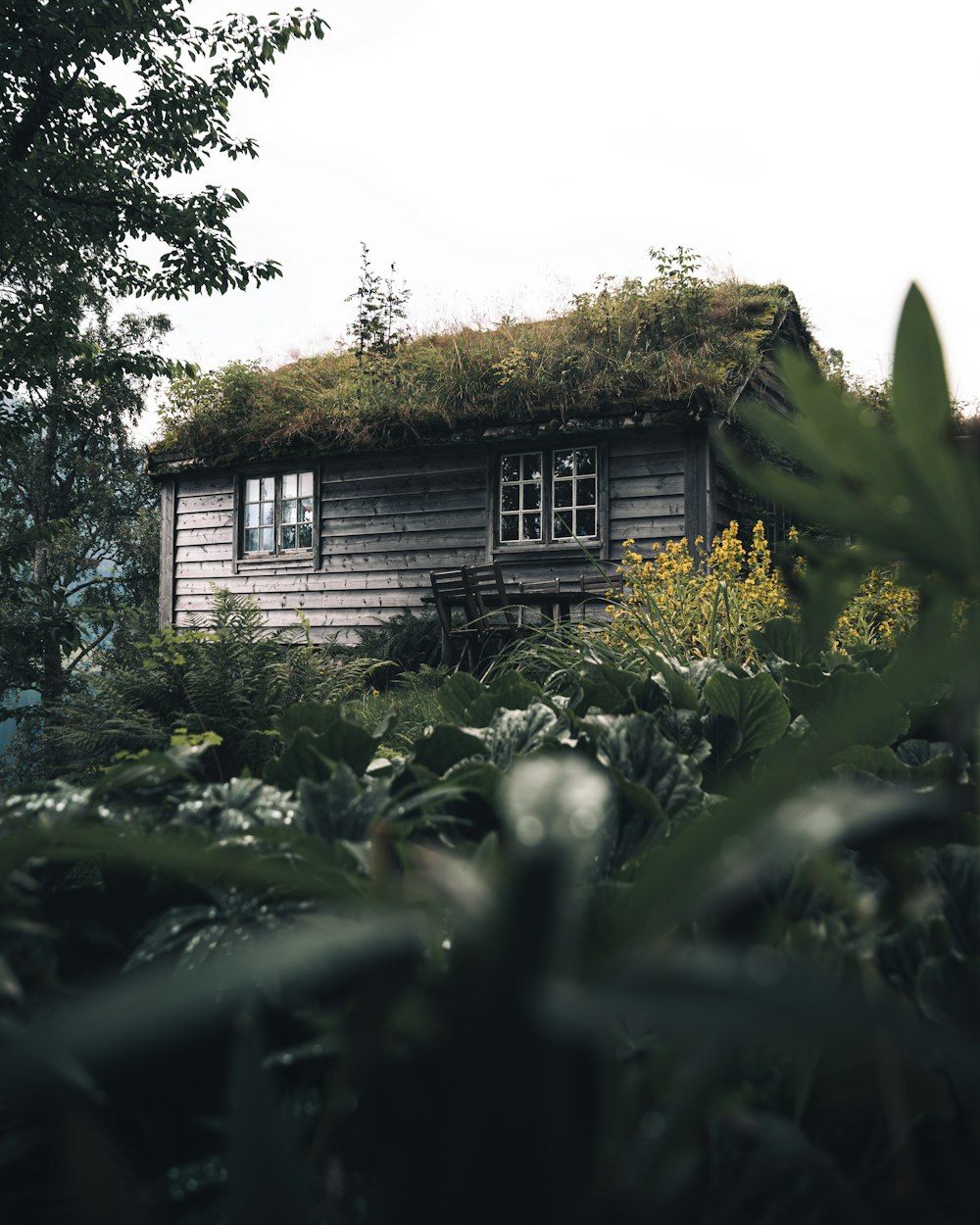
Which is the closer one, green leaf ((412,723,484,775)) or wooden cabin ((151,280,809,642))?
green leaf ((412,723,484,775))

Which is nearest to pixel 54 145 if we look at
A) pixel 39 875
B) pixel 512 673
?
pixel 512 673

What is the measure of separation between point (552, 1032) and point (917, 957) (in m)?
0.41

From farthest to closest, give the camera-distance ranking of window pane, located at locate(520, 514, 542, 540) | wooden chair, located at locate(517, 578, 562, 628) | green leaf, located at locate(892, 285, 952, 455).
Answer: window pane, located at locate(520, 514, 542, 540), wooden chair, located at locate(517, 578, 562, 628), green leaf, located at locate(892, 285, 952, 455)

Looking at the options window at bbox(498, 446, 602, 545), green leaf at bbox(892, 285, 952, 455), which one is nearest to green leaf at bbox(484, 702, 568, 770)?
green leaf at bbox(892, 285, 952, 455)

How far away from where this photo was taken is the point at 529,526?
11117mm

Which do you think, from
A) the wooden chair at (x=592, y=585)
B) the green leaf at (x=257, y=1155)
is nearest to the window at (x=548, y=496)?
the wooden chair at (x=592, y=585)

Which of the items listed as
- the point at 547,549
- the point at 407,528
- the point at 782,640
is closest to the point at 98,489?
the point at 407,528

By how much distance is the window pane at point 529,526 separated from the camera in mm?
11016

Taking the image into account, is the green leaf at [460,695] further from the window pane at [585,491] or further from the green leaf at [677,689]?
the window pane at [585,491]

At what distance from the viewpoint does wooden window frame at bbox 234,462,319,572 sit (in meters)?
12.1

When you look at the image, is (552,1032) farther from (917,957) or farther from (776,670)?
(776,670)

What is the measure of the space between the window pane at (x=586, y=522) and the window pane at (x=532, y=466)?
0.73m

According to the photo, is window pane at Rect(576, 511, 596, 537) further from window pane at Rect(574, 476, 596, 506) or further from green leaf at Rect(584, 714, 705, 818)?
green leaf at Rect(584, 714, 705, 818)

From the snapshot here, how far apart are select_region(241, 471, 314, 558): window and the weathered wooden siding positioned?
0.74 feet
